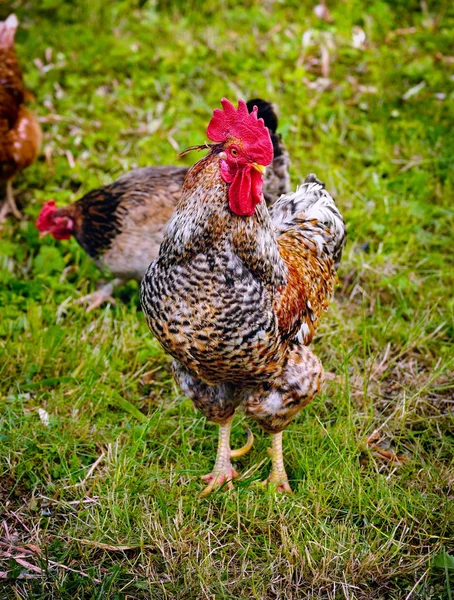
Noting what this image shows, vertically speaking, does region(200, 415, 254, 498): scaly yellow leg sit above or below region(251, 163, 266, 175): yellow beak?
below

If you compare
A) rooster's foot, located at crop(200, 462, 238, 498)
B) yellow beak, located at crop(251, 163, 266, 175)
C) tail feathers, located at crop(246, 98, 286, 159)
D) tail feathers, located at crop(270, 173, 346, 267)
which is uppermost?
yellow beak, located at crop(251, 163, 266, 175)

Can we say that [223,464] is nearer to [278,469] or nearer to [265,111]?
[278,469]

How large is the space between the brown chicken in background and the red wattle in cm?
292

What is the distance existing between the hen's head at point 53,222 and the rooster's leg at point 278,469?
2.13 m

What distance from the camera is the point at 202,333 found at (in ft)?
9.43

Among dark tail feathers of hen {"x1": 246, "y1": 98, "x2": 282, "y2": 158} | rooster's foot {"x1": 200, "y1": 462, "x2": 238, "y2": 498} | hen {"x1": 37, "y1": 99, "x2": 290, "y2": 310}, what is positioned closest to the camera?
rooster's foot {"x1": 200, "y1": 462, "x2": 238, "y2": 498}

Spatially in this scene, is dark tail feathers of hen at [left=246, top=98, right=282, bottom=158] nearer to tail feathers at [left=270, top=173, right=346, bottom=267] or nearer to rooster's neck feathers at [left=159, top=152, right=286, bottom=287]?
tail feathers at [left=270, top=173, right=346, bottom=267]

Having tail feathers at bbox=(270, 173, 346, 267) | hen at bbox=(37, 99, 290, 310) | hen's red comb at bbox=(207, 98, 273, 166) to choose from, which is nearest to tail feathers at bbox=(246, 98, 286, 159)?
hen at bbox=(37, 99, 290, 310)

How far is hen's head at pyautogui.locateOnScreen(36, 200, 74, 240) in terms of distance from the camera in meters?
4.71

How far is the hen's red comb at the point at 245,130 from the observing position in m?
2.74

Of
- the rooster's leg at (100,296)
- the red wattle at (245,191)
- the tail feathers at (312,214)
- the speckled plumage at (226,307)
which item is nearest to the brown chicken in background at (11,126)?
the rooster's leg at (100,296)

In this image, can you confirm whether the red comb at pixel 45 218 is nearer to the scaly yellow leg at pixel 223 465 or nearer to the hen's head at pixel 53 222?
the hen's head at pixel 53 222

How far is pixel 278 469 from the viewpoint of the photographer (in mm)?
3559

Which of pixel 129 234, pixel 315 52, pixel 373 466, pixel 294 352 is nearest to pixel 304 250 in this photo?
pixel 294 352
